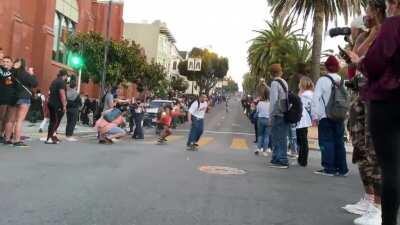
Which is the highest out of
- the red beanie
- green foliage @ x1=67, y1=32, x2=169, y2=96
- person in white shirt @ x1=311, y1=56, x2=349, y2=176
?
green foliage @ x1=67, y1=32, x2=169, y2=96

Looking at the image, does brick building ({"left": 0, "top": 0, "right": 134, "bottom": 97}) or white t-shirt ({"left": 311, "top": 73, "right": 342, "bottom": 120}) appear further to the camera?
brick building ({"left": 0, "top": 0, "right": 134, "bottom": 97})

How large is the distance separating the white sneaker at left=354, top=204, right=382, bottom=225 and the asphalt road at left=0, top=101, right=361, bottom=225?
0.55ft

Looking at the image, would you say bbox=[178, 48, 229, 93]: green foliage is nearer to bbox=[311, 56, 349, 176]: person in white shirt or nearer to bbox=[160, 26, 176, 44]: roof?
bbox=[160, 26, 176, 44]: roof

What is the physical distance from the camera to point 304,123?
1065 centimetres

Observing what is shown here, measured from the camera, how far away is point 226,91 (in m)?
178

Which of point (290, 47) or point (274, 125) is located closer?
point (274, 125)

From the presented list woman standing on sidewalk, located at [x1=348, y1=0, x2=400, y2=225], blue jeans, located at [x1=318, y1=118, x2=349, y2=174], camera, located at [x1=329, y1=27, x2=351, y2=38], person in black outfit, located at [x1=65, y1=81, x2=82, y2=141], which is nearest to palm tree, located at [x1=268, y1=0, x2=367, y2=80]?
person in black outfit, located at [x1=65, y1=81, x2=82, y2=141]

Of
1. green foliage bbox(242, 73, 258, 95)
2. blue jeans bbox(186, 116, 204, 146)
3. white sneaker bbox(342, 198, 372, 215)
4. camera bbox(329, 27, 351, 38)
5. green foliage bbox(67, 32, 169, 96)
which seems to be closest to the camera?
white sneaker bbox(342, 198, 372, 215)

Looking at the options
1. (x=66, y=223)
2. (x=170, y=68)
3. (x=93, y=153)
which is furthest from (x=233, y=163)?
(x=170, y=68)

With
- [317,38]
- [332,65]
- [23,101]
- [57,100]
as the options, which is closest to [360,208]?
[332,65]

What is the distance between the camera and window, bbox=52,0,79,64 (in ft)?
115

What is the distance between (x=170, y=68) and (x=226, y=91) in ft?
274

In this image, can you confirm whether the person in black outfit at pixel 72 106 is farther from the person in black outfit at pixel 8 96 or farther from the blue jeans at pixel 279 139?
the blue jeans at pixel 279 139

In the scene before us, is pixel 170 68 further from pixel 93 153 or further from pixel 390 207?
pixel 390 207
